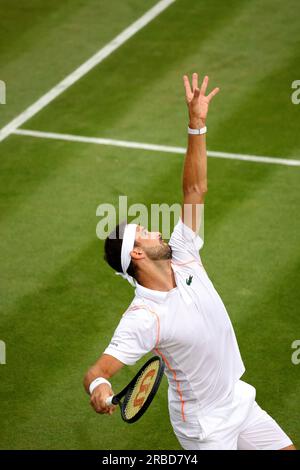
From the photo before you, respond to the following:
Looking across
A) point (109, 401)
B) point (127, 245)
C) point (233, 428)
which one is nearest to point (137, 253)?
point (127, 245)

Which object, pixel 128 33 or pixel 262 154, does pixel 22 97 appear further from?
pixel 262 154

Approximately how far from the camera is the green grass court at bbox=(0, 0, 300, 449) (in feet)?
30.1

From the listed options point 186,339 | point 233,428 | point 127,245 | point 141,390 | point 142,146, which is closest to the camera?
point 141,390

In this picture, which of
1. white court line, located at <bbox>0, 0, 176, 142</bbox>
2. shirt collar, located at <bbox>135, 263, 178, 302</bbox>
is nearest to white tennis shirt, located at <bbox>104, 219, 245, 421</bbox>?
shirt collar, located at <bbox>135, 263, 178, 302</bbox>

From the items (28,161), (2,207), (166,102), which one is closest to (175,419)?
Answer: (2,207)

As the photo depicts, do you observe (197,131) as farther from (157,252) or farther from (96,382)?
(96,382)

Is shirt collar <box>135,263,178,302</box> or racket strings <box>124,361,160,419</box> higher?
shirt collar <box>135,263,178,302</box>

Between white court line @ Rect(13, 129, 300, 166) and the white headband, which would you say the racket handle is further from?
white court line @ Rect(13, 129, 300, 166)

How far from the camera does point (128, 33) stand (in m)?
15.8

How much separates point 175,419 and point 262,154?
19.4 feet

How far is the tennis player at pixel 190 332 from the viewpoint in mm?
7069

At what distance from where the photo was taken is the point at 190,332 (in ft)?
23.4

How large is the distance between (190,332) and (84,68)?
28.0 feet

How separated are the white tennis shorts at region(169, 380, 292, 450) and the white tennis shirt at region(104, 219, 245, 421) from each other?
66 mm
